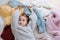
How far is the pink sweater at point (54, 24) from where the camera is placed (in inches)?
44.9

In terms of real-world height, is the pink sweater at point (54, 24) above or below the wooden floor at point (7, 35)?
above

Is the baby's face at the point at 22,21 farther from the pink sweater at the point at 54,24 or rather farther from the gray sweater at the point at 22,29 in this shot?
the pink sweater at the point at 54,24

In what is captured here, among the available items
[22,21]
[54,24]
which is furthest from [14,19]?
[54,24]

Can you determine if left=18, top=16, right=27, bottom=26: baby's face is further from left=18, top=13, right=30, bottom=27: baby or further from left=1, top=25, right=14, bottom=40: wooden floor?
left=1, top=25, right=14, bottom=40: wooden floor

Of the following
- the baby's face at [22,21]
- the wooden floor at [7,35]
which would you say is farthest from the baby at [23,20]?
the wooden floor at [7,35]

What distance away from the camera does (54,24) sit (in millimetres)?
1180

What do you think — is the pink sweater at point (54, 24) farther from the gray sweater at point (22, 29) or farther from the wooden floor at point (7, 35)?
the wooden floor at point (7, 35)

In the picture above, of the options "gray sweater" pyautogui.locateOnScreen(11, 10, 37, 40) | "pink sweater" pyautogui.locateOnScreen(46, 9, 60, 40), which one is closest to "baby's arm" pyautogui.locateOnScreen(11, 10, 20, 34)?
"gray sweater" pyautogui.locateOnScreen(11, 10, 37, 40)

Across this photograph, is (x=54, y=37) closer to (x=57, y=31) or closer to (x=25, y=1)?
(x=57, y=31)

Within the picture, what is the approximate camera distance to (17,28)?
1122 mm

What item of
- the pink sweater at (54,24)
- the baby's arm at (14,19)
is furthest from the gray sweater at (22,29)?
the pink sweater at (54,24)

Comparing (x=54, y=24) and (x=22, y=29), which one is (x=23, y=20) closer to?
(x=22, y=29)

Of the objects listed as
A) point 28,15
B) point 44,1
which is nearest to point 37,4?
point 44,1

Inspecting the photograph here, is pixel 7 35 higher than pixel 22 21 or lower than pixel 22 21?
lower
